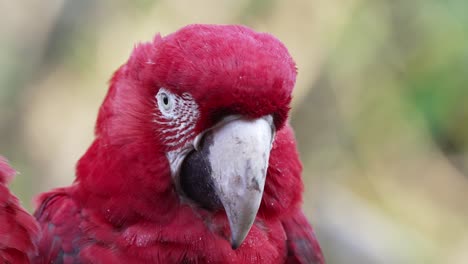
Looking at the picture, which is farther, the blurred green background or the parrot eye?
the blurred green background

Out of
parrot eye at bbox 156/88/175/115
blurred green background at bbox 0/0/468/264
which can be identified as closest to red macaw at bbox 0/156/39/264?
parrot eye at bbox 156/88/175/115

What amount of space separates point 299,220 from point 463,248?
165 centimetres

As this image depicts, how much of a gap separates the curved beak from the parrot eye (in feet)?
0.29

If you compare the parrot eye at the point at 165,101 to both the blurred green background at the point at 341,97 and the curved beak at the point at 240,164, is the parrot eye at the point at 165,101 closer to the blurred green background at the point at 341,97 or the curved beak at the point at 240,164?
the curved beak at the point at 240,164

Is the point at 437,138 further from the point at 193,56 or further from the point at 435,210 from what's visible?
the point at 193,56

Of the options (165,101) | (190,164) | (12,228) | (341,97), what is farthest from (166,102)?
(341,97)

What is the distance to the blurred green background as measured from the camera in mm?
2822

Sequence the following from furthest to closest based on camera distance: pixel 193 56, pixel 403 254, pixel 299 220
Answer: pixel 403 254 → pixel 299 220 → pixel 193 56

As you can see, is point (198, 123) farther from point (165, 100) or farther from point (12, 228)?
point (12, 228)

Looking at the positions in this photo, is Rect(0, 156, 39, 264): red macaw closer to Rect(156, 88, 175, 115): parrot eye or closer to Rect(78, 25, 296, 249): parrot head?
Rect(78, 25, 296, 249): parrot head

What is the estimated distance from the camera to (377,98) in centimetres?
298

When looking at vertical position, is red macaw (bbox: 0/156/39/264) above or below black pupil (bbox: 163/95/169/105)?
below

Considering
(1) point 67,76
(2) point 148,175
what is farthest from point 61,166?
(2) point 148,175

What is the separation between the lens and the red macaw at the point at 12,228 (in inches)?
45.8
